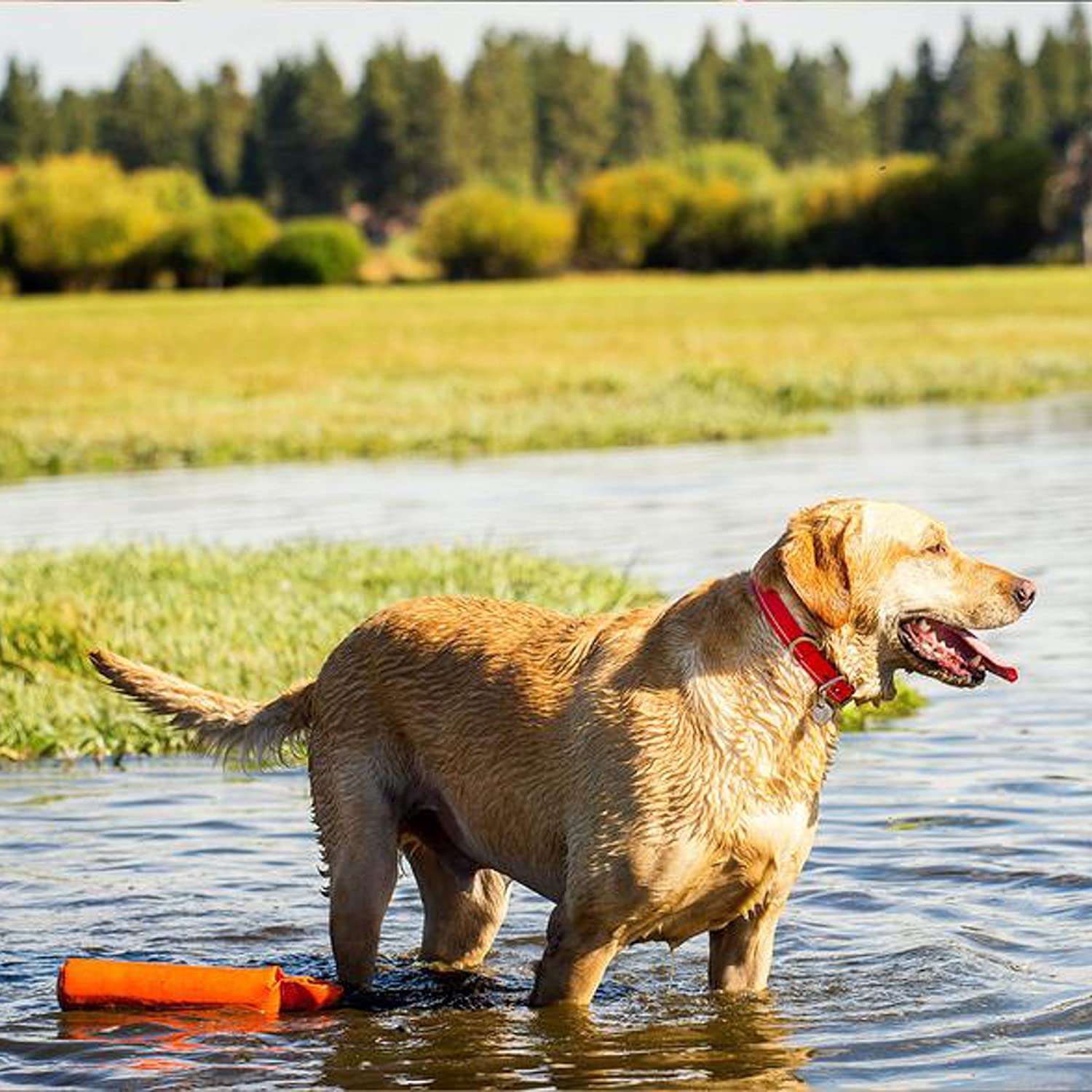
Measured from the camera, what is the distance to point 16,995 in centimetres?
827

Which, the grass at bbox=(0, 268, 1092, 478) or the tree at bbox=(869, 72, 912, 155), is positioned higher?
the tree at bbox=(869, 72, 912, 155)

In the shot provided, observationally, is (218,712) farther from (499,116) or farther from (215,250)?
(499,116)

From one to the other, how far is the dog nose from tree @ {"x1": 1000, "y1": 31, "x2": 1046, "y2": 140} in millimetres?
170332

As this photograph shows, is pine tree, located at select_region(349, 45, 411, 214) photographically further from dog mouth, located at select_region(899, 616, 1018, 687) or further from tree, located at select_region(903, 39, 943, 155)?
dog mouth, located at select_region(899, 616, 1018, 687)

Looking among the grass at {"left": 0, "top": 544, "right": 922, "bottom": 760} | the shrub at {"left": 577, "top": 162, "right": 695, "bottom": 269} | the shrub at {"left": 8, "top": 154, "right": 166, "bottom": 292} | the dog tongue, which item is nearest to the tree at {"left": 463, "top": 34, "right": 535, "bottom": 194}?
the shrub at {"left": 577, "top": 162, "right": 695, "bottom": 269}

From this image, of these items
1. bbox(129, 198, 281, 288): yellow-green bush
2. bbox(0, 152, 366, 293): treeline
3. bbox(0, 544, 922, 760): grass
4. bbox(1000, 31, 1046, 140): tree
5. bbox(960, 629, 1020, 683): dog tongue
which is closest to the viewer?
bbox(960, 629, 1020, 683): dog tongue

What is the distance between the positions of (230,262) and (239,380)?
270ft

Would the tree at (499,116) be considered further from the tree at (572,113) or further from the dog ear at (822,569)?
the dog ear at (822,569)

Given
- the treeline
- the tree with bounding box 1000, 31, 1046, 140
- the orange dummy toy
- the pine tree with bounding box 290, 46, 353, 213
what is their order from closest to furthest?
the orange dummy toy → the treeline → the tree with bounding box 1000, 31, 1046, 140 → the pine tree with bounding box 290, 46, 353, 213

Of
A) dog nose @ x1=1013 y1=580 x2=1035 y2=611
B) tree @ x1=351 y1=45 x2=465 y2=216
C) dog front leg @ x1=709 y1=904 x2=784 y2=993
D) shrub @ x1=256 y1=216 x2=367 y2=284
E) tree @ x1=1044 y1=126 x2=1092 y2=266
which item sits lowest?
dog front leg @ x1=709 y1=904 x2=784 y2=993

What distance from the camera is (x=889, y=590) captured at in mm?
6816

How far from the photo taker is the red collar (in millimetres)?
6832

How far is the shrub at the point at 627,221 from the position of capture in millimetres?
131750

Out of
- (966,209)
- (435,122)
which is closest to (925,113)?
(435,122)
